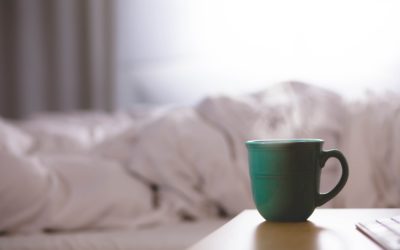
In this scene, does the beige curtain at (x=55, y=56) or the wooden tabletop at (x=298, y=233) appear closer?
the wooden tabletop at (x=298, y=233)

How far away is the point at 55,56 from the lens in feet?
9.68

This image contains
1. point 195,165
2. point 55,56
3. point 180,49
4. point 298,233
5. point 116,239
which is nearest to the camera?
point 298,233

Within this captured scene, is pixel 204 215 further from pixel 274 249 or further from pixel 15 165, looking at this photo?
pixel 274 249

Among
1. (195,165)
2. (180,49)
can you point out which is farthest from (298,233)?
(180,49)

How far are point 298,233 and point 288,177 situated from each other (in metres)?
0.07

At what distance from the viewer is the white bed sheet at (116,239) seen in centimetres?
106

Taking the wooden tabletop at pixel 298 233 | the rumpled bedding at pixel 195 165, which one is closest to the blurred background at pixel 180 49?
the rumpled bedding at pixel 195 165

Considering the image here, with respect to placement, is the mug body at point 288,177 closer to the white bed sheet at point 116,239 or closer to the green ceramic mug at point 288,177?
the green ceramic mug at point 288,177

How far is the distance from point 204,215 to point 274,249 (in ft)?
2.66

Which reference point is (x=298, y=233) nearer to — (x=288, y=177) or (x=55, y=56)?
(x=288, y=177)

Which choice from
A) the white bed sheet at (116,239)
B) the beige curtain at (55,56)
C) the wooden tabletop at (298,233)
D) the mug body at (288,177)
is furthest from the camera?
the beige curtain at (55,56)

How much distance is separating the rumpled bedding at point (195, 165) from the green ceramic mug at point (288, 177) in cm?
62

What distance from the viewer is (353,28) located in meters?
1.94

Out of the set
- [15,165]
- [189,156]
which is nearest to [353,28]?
[189,156]
